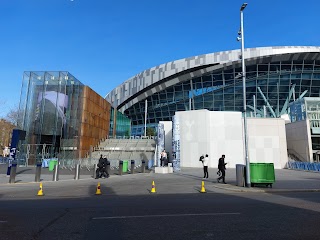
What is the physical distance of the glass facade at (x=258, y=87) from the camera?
199 feet

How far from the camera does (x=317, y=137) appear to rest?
36625 mm

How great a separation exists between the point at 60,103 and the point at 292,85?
53191mm

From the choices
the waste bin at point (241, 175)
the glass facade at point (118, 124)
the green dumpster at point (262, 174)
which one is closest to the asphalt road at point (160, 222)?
the green dumpster at point (262, 174)

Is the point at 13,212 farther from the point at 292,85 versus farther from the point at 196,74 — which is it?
the point at 292,85

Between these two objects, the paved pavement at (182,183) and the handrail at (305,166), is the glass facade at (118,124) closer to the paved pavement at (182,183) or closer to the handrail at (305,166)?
the handrail at (305,166)

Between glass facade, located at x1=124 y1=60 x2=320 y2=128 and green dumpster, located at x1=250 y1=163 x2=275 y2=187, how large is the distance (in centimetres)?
4853

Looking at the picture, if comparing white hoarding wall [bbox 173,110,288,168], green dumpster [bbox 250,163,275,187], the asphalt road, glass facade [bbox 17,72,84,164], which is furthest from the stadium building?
the asphalt road

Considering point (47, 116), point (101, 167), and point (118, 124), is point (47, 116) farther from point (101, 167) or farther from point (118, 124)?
point (118, 124)

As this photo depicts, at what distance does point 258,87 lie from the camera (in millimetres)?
60812

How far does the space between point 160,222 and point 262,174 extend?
9.77 meters

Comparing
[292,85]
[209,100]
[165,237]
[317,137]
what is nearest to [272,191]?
[165,237]

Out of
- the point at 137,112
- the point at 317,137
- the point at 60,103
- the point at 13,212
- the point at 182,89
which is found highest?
the point at 182,89

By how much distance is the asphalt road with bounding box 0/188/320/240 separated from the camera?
16.6ft

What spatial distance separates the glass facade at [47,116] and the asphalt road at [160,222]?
2741 centimetres
